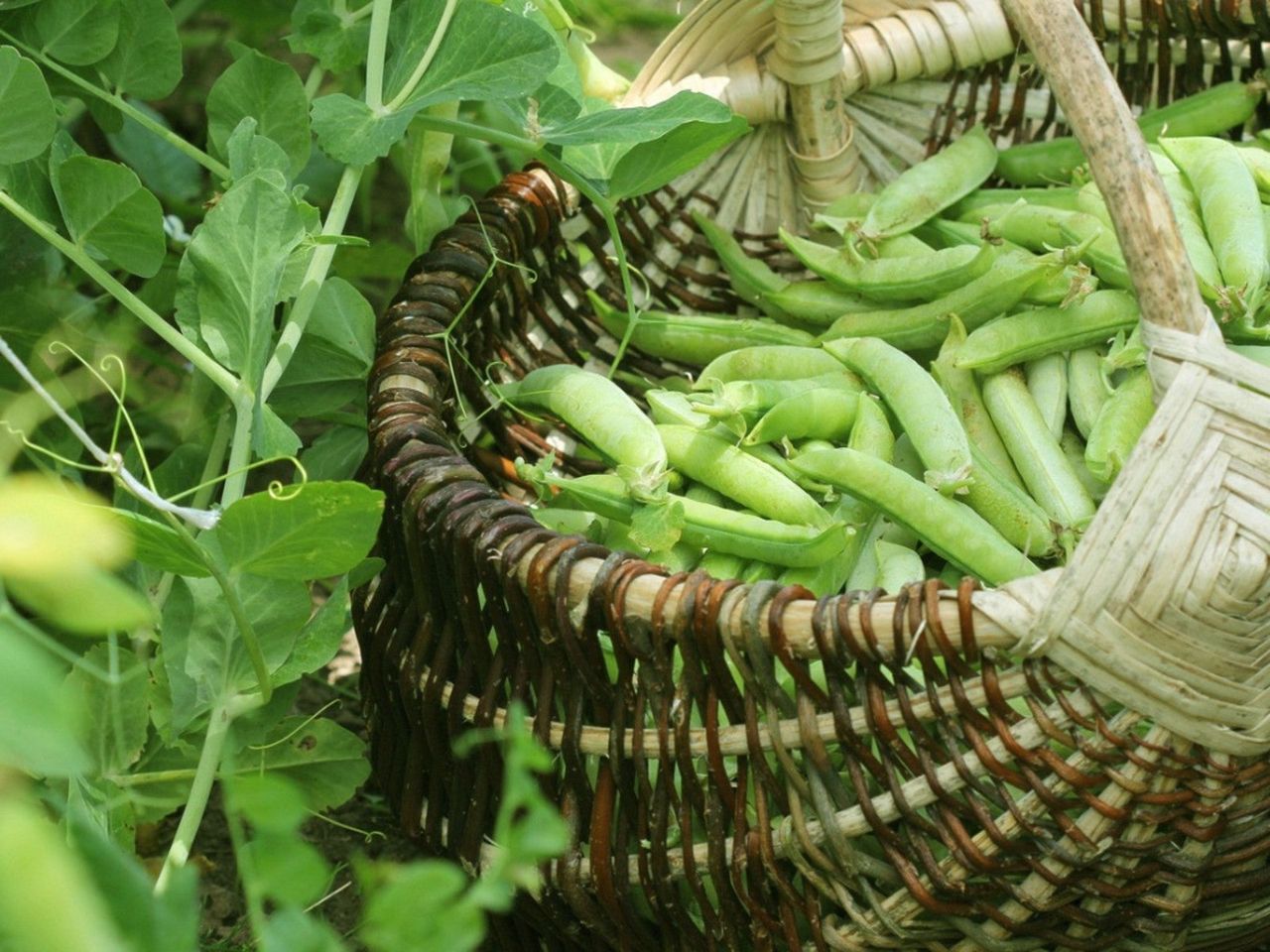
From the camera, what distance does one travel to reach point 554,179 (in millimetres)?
1354

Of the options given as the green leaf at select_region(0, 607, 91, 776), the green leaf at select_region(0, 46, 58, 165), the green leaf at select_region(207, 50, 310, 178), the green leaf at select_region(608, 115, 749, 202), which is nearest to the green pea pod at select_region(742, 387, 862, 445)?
the green leaf at select_region(608, 115, 749, 202)

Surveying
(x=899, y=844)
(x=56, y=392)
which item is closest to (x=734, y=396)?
(x=899, y=844)

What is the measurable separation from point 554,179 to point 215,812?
733 millimetres

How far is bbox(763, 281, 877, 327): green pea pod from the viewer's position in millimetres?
1368

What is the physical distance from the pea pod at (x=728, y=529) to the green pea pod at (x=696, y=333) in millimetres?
284

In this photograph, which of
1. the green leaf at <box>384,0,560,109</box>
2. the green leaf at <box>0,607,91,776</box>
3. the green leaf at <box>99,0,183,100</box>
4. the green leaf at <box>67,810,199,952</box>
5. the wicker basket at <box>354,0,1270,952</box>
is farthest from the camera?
the green leaf at <box>99,0,183,100</box>

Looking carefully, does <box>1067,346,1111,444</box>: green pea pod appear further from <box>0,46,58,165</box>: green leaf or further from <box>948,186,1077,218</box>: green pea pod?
<box>0,46,58,165</box>: green leaf

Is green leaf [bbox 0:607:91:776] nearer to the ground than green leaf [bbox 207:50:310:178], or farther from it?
farther from it

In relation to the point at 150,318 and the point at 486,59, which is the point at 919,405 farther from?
the point at 150,318

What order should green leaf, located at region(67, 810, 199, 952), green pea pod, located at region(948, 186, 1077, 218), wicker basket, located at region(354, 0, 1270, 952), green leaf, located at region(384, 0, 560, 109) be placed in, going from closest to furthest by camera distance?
green leaf, located at region(67, 810, 199, 952) < wicker basket, located at region(354, 0, 1270, 952) < green leaf, located at region(384, 0, 560, 109) < green pea pod, located at region(948, 186, 1077, 218)

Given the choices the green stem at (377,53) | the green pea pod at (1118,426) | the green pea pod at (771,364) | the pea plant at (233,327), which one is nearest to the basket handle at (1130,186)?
the green pea pod at (1118,426)

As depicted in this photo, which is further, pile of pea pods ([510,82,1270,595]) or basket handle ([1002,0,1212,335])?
pile of pea pods ([510,82,1270,595])

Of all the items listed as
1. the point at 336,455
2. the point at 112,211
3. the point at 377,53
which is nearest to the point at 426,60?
the point at 377,53

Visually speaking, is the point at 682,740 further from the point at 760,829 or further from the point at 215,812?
the point at 215,812
